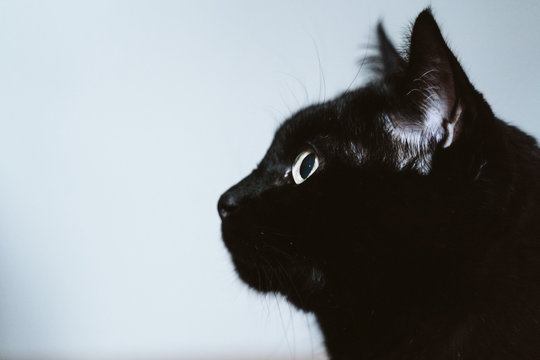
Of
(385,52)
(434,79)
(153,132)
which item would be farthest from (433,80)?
(153,132)

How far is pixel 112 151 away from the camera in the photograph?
1094 millimetres

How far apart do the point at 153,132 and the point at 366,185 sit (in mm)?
645

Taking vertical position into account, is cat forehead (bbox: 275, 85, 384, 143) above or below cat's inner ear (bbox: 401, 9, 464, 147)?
above

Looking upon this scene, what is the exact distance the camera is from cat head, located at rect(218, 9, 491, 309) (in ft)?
1.75

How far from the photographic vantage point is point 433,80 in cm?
53

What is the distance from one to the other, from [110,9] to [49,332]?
0.75 m

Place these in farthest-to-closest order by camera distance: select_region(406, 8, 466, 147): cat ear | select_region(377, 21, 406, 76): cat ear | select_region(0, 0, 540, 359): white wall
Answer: select_region(0, 0, 540, 359): white wall → select_region(377, 21, 406, 76): cat ear → select_region(406, 8, 466, 147): cat ear

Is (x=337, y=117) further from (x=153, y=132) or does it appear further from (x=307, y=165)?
(x=153, y=132)

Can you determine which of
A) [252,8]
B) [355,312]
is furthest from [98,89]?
[355,312]

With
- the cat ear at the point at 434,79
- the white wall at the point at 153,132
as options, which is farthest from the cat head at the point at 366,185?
the white wall at the point at 153,132

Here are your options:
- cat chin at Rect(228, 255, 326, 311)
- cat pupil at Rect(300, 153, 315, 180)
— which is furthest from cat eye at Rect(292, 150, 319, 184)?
cat chin at Rect(228, 255, 326, 311)

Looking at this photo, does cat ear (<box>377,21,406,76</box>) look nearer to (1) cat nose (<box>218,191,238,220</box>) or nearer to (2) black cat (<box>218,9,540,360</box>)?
(2) black cat (<box>218,9,540,360</box>)

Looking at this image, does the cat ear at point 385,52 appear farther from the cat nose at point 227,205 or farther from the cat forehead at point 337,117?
the cat nose at point 227,205

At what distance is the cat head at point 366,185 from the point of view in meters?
0.53
